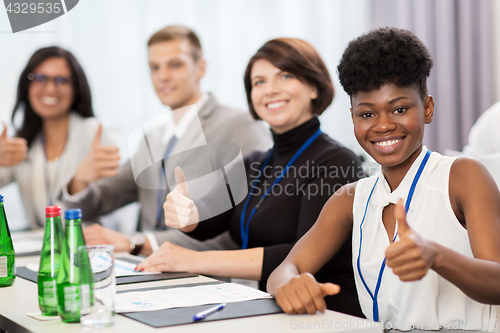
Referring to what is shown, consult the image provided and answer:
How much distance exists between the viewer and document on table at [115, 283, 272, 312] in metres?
0.98

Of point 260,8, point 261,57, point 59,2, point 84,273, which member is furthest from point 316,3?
point 84,273

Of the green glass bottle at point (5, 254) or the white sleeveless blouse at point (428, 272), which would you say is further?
the green glass bottle at point (5, 254)

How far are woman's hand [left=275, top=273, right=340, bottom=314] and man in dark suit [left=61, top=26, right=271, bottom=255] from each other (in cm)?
97

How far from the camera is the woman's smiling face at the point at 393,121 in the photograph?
3.49ft

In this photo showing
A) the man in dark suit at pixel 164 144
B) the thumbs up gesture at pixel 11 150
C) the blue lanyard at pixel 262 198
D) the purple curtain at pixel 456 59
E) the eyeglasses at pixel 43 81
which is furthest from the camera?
the purple curtain at pixel 456 59

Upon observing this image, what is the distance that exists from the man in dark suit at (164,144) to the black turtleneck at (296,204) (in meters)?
0.25

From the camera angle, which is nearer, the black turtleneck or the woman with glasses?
the black turtleneck

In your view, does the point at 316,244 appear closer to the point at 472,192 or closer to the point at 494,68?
the point at 472,192

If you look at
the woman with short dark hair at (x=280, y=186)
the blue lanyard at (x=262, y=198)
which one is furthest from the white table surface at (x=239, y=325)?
the blue lanyard at (x=262, y=198)

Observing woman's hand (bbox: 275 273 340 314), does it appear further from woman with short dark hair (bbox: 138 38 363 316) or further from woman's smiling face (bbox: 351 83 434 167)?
woman with short dark hair (bbox: 138 38 363 316)

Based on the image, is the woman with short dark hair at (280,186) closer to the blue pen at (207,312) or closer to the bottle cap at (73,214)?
the blue pen at (207,312)

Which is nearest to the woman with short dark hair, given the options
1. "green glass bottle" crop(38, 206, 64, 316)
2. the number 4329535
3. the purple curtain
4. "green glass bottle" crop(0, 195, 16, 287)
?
"green glass bottle" crop(0, 195, 16, 287)

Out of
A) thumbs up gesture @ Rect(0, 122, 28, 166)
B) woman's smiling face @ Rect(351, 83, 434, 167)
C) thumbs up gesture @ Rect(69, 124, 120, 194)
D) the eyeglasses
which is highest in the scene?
the eyeglasses

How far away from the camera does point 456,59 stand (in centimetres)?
338
